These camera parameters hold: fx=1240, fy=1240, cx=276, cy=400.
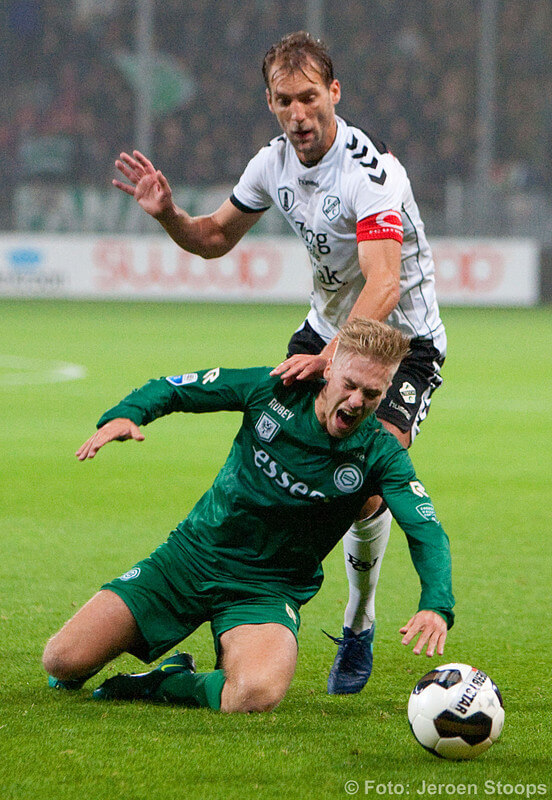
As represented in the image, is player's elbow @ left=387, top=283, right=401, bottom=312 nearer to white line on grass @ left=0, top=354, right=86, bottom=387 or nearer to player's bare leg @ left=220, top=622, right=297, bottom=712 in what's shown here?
player's bare leg @ left=220, top=622, right=297, bottom=712

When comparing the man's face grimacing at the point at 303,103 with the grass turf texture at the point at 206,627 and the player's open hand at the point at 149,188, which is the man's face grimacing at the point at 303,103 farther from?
the grass turf texture at the point at 206,627

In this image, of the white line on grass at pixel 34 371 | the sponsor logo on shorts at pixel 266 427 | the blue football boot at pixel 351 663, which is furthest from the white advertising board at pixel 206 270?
the sponsor logo on shorts at pixel 266 427

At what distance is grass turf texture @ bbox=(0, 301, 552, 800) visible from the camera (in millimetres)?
3227

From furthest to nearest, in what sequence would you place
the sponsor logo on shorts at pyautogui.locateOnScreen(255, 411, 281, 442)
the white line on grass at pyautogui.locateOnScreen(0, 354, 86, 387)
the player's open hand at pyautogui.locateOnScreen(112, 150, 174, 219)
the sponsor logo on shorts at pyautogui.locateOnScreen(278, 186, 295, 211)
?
the white line on grass at pyautogui.locateOnScreen(0, 354, 86, 387)
the player's open hand at pyautogui.locateOnScreen(112, 150, 174, 219)
the sponsor logo on shorts at pyautogui.locateOnScreen(278, 186, 295, 211)
the sponsor logo on shorts at pyautogui.locateOnScreen(255, 411, 281, 442)

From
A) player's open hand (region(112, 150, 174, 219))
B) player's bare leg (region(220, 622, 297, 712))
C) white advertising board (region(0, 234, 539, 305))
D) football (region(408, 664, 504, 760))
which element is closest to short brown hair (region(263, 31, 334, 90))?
player's open hand (region(112, 150, 174, 219))

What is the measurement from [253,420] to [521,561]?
7.41 feet

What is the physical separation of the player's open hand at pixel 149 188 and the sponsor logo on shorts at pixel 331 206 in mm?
676

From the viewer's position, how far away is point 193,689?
12.6 ft

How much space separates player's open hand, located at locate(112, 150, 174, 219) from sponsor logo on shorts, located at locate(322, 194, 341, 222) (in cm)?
68

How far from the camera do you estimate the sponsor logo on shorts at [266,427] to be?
402 centimetres

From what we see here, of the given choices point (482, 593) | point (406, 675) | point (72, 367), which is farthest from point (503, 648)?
point (72, 367)

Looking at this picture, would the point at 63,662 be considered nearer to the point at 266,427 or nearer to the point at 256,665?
the point at 256,665

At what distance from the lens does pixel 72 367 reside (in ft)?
42.1

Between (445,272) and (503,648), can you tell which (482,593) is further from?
(445,272)
